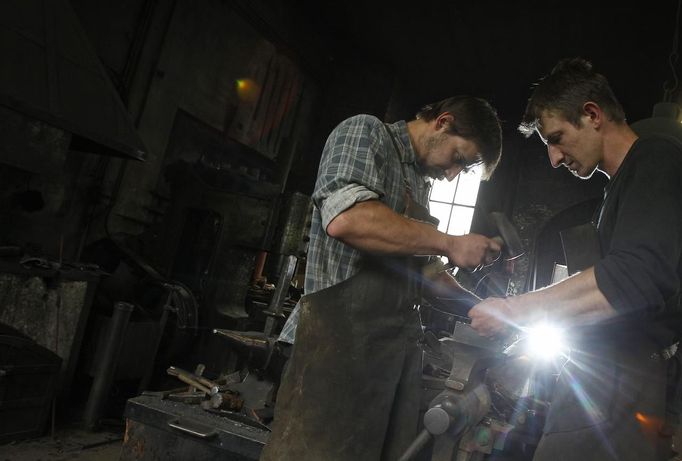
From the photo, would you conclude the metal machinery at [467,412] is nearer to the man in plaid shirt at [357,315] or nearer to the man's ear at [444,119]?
the man in plaid shirt at [357,315]

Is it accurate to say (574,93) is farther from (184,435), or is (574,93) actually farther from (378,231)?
(184,435)

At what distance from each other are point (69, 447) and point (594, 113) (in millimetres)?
4102

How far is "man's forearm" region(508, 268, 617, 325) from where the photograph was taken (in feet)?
4.74

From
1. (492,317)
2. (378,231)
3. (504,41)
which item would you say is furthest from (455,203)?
(378,231)

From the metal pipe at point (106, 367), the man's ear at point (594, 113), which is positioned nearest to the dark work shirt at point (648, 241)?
the man's ear at point (594, 113)

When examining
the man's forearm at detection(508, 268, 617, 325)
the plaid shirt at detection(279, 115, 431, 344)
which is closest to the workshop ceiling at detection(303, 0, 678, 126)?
the plaid shirt at detection(279, 115, 431, 344)

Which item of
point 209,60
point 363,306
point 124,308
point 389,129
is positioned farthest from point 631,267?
point 209,60

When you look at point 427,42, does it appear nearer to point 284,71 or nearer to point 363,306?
point 284,71

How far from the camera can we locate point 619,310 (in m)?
1.41

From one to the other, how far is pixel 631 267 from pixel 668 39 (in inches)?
256

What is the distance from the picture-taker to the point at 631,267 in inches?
53.9

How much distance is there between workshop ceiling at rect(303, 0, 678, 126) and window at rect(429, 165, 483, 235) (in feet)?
4.90

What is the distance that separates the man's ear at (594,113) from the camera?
1.73 meters

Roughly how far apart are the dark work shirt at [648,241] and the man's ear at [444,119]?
0.67m
